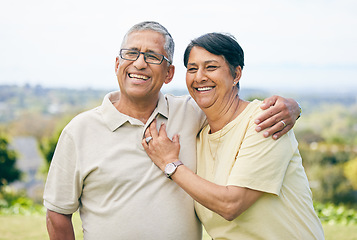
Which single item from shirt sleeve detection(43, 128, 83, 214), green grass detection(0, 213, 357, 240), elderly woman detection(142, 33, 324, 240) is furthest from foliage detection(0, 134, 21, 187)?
elderly woman detection(142, 33, 324, 240)

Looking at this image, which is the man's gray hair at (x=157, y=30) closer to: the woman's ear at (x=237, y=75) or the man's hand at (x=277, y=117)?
the woman's ear at (x=237, y=75)

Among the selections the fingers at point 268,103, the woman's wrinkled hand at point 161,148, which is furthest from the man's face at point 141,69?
the fingers at point 268,103

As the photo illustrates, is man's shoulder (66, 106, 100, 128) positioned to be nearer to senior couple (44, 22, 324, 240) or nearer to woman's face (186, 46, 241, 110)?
senior couple (44, 22, 324, 240)

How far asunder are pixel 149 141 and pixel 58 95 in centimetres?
3587

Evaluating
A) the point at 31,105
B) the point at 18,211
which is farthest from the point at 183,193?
the point at 31,105

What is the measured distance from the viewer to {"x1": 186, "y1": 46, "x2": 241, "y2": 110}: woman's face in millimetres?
2344

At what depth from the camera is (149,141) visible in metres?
2.38

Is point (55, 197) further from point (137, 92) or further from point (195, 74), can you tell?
point (195, 74)

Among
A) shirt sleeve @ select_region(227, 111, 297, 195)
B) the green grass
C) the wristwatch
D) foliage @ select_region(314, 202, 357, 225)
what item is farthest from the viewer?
foliage @ select_region(314, 202, 357, 225)

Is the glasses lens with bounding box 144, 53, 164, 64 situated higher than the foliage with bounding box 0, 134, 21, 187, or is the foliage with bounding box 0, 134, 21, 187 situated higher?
the glasses lens with bounding box 144, 53, 164, 64

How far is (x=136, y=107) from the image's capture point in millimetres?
2492

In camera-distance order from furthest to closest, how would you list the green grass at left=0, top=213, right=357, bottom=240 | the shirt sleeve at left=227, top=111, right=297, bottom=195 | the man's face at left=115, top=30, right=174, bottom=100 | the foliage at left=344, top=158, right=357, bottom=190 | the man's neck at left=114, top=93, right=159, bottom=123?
the foliage at left=344, top=158, right=357, bottom=190 < the green grass at left=0, top=213, right=357, bottom=240 < the man's neck at left=114, top=93, right=159, bottom=123 < the man's face at left=115, top=30, right=174, bottom=100 < the shirt sleeve at left=227, top=111, right=297, bottom=195

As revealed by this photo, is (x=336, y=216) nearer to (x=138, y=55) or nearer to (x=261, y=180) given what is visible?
(x=261, y=180)

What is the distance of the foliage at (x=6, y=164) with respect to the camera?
1281cm
